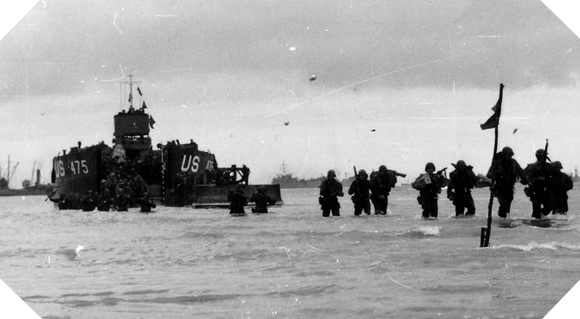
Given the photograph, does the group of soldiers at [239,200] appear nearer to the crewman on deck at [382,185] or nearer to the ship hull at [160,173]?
the crewman on deck at [382,185]

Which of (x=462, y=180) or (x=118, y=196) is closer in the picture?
(x=462, y=180)

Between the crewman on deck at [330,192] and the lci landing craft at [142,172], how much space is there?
11814 millimetres

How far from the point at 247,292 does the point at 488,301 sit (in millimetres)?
2406

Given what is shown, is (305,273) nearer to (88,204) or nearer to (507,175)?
(507,175)

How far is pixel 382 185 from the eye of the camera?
1980 cm

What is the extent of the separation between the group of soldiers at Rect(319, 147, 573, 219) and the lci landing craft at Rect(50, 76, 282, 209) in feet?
43.6

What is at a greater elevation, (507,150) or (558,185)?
(507,150)

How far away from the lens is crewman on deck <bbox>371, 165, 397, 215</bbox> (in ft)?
64.2

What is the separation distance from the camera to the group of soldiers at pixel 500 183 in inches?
636

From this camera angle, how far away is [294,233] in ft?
49.2

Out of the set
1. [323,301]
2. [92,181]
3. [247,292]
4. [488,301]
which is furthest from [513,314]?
[92,181]

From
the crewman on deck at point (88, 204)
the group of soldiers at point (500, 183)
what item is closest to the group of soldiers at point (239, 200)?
the group of soldiers at point (500, 183)

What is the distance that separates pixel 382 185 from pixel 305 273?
11.1 meters

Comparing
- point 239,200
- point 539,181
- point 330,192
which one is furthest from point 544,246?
point 239,200
